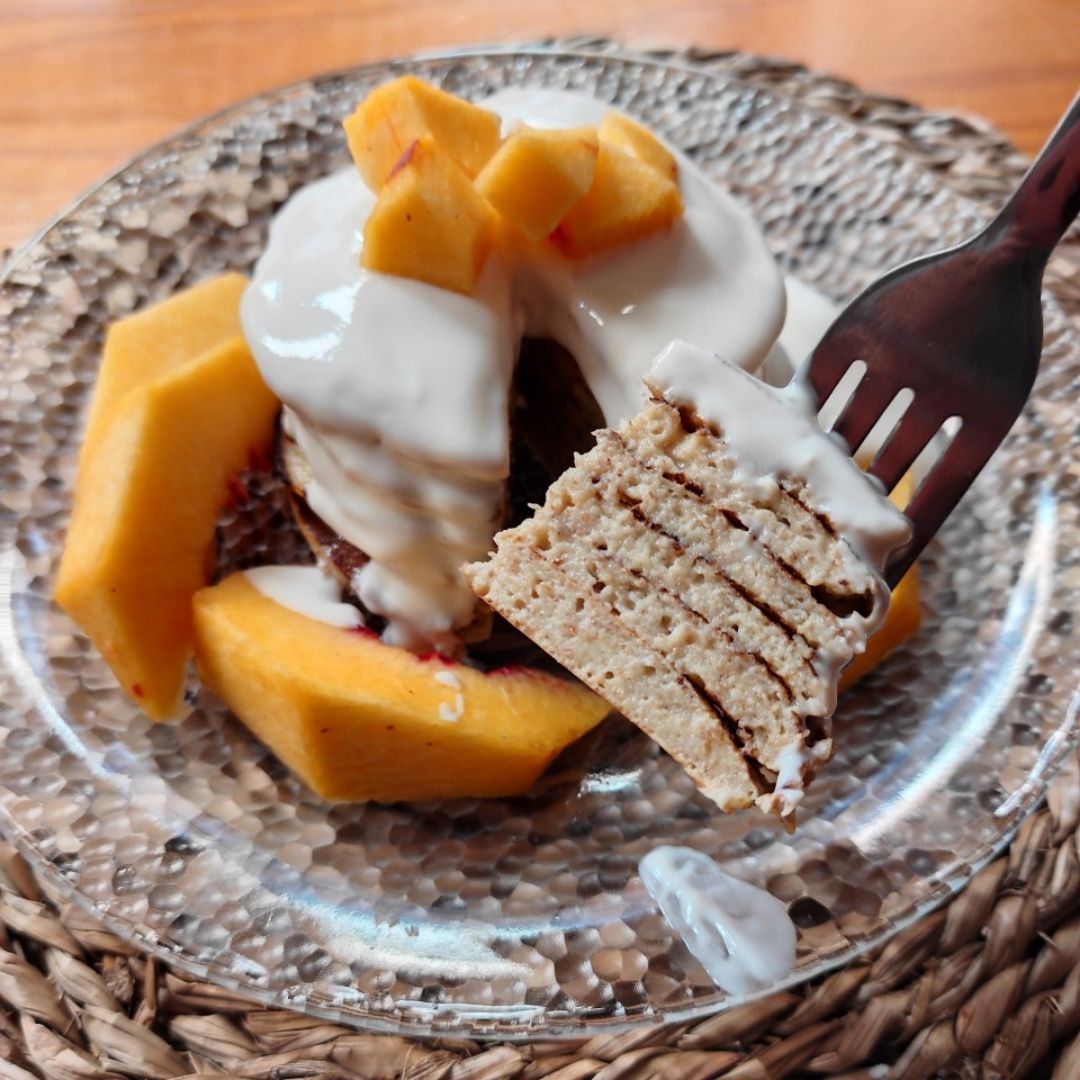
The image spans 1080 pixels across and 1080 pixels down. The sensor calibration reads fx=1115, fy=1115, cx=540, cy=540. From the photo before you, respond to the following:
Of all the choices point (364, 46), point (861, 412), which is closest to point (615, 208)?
point (861, 412)

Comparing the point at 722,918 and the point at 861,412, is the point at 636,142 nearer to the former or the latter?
the point at 861,412

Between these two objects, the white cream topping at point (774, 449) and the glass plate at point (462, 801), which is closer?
the white cream topping at point (774, 449)

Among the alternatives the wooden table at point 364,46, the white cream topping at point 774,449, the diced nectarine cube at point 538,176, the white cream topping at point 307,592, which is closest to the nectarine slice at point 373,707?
the white cream topping at point 307,592

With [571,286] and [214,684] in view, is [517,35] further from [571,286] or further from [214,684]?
[214,684]

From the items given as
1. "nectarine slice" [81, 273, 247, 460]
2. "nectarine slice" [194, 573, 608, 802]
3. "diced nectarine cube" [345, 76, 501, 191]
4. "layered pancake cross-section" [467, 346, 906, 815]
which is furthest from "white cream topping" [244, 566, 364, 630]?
"diced nectarine cube" [345, 76, 501, 191]

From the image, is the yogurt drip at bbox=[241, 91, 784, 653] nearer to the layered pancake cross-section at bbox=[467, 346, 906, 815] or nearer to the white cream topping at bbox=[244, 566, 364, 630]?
the white cream topping at bbox=[244, 566, 364, 630]

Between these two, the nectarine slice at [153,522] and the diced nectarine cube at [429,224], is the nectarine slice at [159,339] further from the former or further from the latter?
the diced nectarine cube at [429,224]
